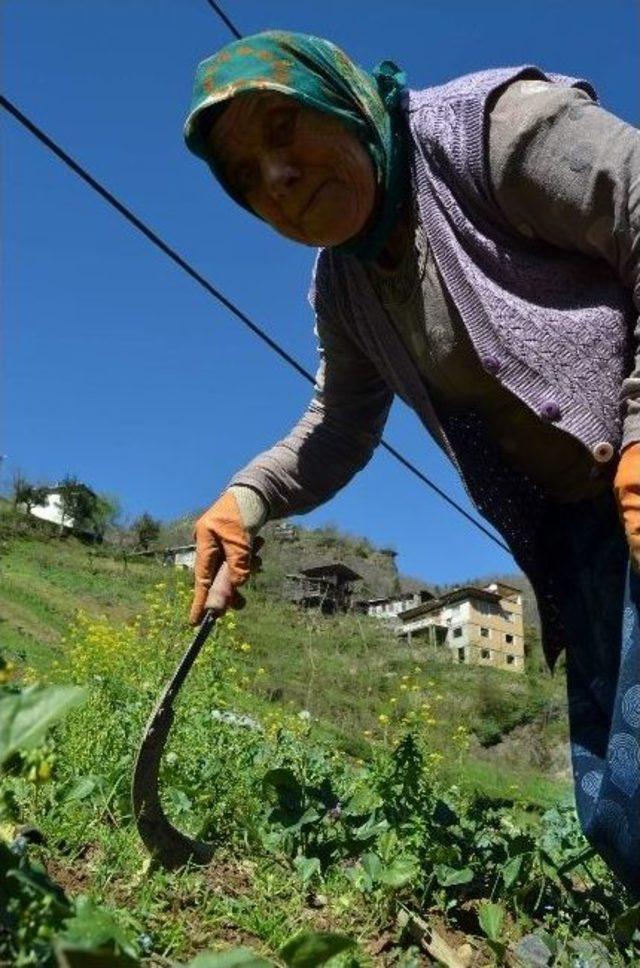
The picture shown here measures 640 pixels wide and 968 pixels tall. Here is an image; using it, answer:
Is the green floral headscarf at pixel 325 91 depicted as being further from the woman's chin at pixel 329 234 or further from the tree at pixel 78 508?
the tree at pixel 78 508

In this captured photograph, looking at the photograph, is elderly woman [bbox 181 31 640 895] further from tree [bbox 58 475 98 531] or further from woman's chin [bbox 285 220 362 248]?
tree [bbox 58 475 98 531]

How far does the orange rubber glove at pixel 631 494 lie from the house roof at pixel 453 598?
41.0 metres

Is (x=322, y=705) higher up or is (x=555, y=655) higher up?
(x=322, y=705)

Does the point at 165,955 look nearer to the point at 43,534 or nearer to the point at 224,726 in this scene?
the point at 224,726

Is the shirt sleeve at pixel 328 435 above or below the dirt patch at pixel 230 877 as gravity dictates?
above

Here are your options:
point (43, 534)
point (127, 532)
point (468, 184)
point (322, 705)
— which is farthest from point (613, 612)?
point (127, 532)

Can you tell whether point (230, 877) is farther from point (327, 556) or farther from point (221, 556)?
point (327, 556)

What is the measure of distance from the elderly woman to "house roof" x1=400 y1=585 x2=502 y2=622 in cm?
4055

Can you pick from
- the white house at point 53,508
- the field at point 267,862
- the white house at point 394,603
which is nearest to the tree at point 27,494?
the white house at point 53,508

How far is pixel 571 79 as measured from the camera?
1.77 metres

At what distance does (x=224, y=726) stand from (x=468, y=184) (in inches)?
71.9

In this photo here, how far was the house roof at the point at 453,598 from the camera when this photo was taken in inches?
1667

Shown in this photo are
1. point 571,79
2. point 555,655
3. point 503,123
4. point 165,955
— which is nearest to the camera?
point 165,955

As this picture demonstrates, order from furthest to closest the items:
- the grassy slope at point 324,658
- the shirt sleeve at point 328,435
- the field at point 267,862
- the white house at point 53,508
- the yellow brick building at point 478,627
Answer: the white house at point 53,508, the yellow brick building at point 478,627, the grassy slope at point 324,658, the shirt sleeve at point 328,435, the field at point 267,862
